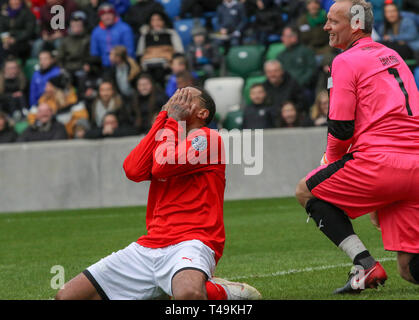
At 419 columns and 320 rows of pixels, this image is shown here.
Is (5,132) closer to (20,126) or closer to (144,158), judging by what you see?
(20,126)

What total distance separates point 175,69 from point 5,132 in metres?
3.36

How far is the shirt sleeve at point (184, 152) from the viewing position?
568 centimetres

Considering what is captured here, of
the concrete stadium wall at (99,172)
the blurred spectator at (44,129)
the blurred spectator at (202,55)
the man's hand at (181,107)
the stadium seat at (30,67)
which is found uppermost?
the man's hand at (181,107)

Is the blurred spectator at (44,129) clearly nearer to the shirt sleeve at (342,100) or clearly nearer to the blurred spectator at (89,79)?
the blurred spectator at (89,79)

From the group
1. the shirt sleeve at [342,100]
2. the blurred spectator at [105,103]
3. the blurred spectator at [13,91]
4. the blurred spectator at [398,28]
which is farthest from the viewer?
the blurred spectator at [13,91]

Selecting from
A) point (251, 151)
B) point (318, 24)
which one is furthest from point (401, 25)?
point (251, 151)

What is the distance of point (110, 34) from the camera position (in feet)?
59.5

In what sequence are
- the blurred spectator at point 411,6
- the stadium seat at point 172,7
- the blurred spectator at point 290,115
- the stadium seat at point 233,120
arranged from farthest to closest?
the stadium seat at point 172,7 < the blurred spectator at point 411,6 < the stadium seat at point 233,120 < the blurred spectator at point 290,115

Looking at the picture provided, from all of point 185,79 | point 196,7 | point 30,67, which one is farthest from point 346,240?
point 30,67

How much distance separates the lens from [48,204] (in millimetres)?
15258

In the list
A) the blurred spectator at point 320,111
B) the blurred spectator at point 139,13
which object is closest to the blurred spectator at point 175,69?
the blurred spectator at point 139,13

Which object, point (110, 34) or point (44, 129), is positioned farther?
point (110, 34)

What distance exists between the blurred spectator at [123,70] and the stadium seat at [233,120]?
204cm
